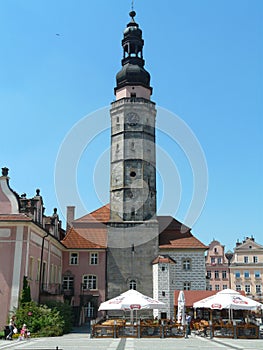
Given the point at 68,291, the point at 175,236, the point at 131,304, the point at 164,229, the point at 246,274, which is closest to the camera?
the point at 131,304

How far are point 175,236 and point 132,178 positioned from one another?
736 centimetres

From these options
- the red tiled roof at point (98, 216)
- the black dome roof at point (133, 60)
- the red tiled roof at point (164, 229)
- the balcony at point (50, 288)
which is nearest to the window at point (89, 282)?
the red tiled roof at point (164, 229)

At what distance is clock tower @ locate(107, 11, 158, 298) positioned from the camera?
4031cm

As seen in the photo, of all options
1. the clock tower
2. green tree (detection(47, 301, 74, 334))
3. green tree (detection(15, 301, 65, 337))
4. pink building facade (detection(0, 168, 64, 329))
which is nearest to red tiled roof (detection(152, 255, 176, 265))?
the clock tower

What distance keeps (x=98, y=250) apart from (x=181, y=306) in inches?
577

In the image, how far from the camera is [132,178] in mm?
41750

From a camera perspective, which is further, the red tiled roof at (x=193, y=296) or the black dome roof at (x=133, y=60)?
the black dome roof at (x=133, y=60)

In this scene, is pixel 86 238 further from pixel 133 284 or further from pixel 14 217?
pixel 14 217

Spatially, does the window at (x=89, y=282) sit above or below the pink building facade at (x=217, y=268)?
below

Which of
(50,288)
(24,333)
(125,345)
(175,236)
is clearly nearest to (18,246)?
(24,333)

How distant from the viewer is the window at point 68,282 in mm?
40781

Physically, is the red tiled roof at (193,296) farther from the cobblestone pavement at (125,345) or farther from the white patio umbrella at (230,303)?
the cobblestone pavement at (125,345)

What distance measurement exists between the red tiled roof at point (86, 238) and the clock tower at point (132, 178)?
1372mm

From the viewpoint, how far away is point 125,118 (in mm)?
43531
